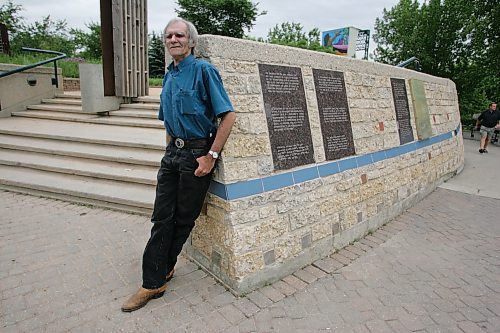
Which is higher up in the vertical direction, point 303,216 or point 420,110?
point 420,110

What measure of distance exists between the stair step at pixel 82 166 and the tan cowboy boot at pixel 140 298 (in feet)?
6.95

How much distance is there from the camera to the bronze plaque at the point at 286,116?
9.77 ft

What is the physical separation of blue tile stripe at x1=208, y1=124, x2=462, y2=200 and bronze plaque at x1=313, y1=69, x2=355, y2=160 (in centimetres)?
12

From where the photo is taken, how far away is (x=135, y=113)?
22.8 feet

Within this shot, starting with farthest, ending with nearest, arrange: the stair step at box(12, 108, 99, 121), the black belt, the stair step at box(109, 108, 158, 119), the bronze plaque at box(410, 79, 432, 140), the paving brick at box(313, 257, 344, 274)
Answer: the stair step at box(12, 108, 99, 121), the stair step at box(109, 108, 158, 119), the bronze plaque at box(410, 79, 432, 140), the paving brick at box(313, 257, 344, 274), the black belt

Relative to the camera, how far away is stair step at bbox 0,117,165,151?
5.44 metres

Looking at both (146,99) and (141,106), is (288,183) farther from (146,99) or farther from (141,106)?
(146,99)

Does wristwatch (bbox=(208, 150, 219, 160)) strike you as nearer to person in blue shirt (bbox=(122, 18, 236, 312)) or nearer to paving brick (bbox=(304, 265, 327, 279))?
person in blue shirt (bbox=(122, 18, 236, 312))

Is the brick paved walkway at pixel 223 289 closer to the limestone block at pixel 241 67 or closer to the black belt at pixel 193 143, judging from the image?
the black belt at pixel 193 143

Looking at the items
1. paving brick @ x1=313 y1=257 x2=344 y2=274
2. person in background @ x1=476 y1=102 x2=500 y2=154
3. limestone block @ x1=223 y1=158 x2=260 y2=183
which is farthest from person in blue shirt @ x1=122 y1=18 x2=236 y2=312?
person in background @ x1=476 y1=102 x2=500 y2=154

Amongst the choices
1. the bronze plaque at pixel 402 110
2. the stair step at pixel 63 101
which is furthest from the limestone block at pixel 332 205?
the stair step at pixel 63 101

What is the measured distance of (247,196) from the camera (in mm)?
2764

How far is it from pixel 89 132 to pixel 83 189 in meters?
1.82


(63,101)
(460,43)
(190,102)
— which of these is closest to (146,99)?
(63,101)
